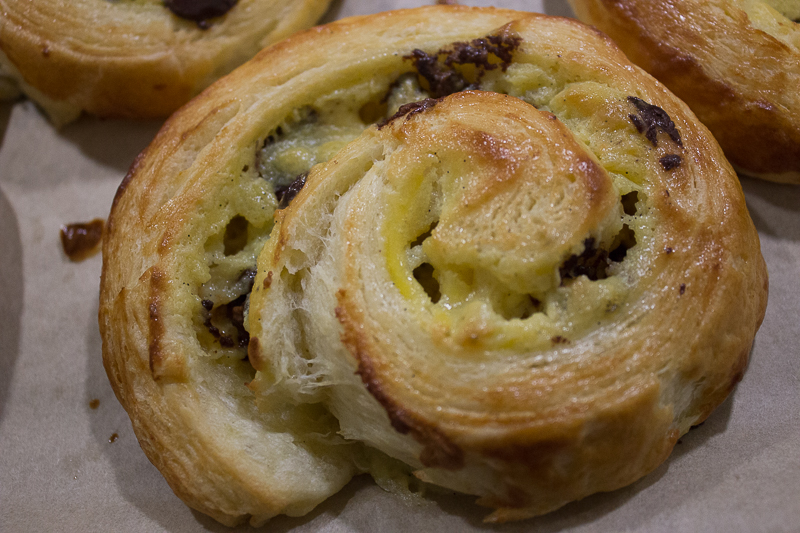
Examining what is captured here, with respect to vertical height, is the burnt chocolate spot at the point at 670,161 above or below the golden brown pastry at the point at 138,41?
above

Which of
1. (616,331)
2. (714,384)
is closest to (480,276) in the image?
(616,331)

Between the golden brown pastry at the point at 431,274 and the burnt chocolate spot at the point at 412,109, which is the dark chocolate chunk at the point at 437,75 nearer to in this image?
the golden brown pastry at the point at 431,274

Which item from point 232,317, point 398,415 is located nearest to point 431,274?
point 398,415

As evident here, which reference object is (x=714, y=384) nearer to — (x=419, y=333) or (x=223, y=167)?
(x=419, y=333)

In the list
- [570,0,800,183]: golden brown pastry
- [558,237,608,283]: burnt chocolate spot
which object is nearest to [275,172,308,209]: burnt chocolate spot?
[558,237,608,283]: burnt chocolate spot

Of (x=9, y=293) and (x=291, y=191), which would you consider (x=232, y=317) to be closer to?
(x=291, y=191)

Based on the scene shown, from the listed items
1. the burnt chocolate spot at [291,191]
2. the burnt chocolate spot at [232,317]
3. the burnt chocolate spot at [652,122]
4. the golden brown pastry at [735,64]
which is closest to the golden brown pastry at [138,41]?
the burnt chocolate spot at [291,191]

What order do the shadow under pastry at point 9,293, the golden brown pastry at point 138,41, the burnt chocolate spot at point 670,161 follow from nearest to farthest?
the burnt chocolate spot at point 670,161
the shadow under pastry at point 9,293
the golden brown pastry at point 138,41
